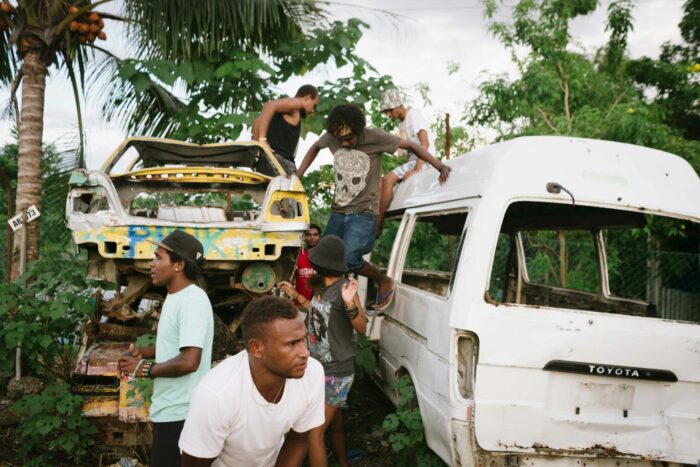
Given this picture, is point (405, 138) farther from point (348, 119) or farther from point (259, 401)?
point (259, 401)

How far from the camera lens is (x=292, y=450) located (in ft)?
8.87

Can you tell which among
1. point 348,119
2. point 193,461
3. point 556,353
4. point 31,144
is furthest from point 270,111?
point 193,461

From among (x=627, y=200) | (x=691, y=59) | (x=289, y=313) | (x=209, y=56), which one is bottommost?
(x=289, y=313)

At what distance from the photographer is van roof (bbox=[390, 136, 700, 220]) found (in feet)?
12.3

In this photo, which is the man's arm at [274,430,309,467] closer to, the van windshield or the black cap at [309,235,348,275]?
the black cap at [309,235,348,275]

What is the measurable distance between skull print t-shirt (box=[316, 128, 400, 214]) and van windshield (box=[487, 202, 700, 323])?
4.03ft

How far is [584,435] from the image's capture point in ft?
11.8

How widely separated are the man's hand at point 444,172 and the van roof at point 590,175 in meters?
0.79

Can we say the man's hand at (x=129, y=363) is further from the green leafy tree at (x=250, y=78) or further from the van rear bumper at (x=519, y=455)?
the green leafy tree at (x=250, y=78)

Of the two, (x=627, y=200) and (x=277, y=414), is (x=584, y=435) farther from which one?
(x=277, y=414)

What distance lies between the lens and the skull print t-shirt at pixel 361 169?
5516 mm

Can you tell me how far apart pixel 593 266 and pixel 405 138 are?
4013 mm

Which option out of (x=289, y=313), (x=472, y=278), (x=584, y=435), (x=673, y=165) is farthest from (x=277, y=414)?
(x=673, y=165)

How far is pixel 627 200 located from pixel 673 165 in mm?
488
